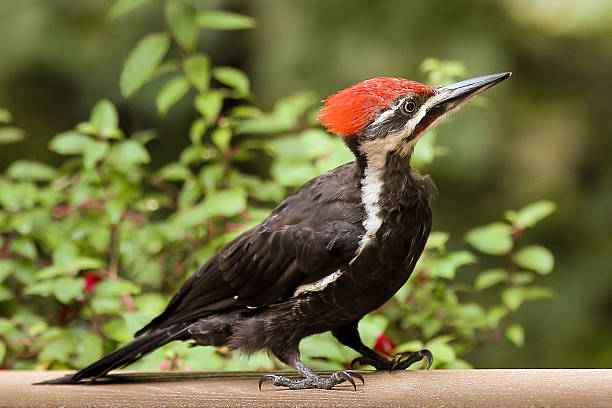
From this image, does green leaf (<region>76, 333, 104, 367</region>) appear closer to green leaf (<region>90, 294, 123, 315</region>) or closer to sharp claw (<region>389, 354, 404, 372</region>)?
green leaf (<region>90, 294, 123, 315</region>)

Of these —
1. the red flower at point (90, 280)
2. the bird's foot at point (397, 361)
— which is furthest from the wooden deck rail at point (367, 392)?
the red flower at point (90, 280)

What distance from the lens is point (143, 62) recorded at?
2.67m

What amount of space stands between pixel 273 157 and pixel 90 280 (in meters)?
1.15

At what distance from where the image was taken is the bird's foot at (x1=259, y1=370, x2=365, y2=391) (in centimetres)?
188

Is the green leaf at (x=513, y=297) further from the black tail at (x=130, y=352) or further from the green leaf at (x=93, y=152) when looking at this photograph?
the green leaf at (x=93, y=152)

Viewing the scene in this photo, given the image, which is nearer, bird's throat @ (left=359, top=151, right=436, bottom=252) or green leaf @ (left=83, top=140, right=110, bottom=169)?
bird's throat @ (left=359, top=151, right=436, bottom=252)

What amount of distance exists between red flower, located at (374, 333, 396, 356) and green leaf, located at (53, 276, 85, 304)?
3.02 ft

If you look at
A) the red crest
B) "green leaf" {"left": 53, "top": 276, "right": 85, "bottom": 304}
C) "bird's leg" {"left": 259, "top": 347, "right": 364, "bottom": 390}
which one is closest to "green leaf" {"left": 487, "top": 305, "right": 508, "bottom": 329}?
"bird's leg" {"left": 259, "top": 347, "right": 364, "bottom": 390}

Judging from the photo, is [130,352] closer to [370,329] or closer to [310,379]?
[310,379]

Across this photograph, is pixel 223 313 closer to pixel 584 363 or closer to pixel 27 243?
pixel 27 243

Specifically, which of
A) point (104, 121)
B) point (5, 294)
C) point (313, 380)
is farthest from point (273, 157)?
point (313, 380)

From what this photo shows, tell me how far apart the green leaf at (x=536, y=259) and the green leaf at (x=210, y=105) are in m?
1.14

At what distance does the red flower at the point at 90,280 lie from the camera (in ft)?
8.31

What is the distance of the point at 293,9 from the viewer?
3801 mm
